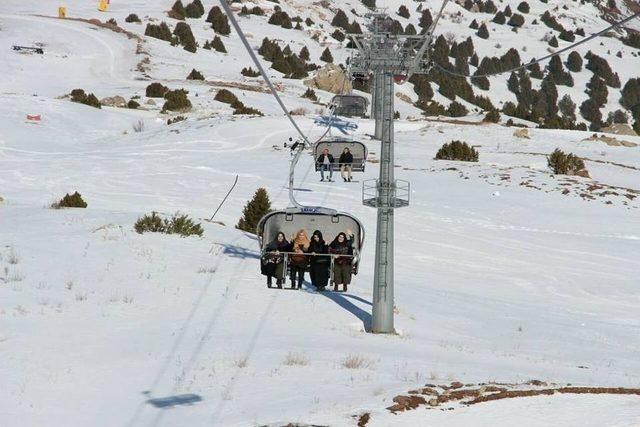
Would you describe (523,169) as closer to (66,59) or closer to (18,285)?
(18,285)

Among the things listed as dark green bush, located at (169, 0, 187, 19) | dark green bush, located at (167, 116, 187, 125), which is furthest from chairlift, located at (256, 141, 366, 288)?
dark green bush, located at (169, 0, 187, 19)

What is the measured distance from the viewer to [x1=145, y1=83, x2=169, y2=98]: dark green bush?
179ft

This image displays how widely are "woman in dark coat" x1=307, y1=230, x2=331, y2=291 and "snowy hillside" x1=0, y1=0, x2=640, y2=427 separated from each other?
725mm

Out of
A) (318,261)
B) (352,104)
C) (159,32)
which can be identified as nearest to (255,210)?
(318,261)

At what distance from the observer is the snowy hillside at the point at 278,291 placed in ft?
35.8

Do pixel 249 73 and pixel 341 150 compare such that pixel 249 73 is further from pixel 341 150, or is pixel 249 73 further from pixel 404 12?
pixel 404 12

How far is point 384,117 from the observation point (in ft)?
50.2

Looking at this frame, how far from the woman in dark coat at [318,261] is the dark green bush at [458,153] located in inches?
998

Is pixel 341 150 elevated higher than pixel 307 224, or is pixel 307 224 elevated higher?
pixel 341 150

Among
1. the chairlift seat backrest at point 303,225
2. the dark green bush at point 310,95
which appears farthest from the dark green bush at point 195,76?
the chairlift seat backrest at point 303,225

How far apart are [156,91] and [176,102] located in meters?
3.68

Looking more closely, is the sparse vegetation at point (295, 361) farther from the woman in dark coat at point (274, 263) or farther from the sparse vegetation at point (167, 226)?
the sparse vegetation at point (167, 226)

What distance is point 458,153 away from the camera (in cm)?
4119

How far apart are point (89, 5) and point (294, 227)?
2916 inches
